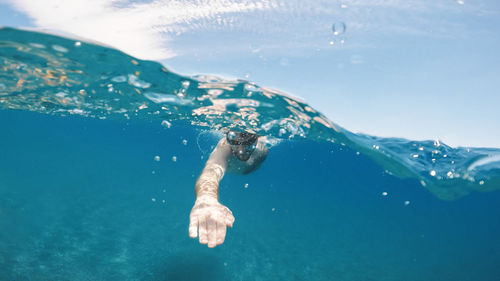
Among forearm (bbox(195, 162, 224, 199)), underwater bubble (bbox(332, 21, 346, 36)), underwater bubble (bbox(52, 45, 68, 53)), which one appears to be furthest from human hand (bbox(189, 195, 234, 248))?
underwater bubble (bbox(52, 45, 68, 53))

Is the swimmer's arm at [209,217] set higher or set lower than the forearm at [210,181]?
higher

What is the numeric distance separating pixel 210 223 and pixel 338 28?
16.2 ft

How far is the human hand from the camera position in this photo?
353 centimetres

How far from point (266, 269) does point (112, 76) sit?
40.8 feet

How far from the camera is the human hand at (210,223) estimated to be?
11.6ft

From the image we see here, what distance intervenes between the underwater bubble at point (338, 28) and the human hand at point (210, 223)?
4.62 metres

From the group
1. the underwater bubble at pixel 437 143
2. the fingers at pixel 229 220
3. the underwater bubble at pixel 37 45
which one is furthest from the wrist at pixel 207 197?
the underwater bubble at pixel 437 143

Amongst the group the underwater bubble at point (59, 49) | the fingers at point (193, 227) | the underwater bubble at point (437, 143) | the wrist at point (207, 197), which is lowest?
the underwater bubble at point (437, 143)

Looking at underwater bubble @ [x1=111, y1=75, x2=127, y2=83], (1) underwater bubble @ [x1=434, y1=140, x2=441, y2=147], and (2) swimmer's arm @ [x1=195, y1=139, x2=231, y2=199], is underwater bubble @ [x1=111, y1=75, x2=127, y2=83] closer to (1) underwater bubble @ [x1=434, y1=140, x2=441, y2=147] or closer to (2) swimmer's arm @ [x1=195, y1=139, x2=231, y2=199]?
(2) swimmer's arm @ [x1=195, y1=139, x2=231, y2=199]

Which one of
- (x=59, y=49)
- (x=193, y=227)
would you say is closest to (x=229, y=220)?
(x=193, y=227)

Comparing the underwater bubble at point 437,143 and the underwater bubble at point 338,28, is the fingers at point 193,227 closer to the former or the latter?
the underwater bubble at point 338,28

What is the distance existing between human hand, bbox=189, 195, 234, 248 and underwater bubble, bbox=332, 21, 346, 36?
462cm

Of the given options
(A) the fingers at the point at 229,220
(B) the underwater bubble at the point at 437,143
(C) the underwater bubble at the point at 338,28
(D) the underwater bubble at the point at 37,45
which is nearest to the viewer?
(A) the fingers at the point at 229,220

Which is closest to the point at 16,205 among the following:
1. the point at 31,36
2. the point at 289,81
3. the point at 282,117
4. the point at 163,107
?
the point at 163,107
